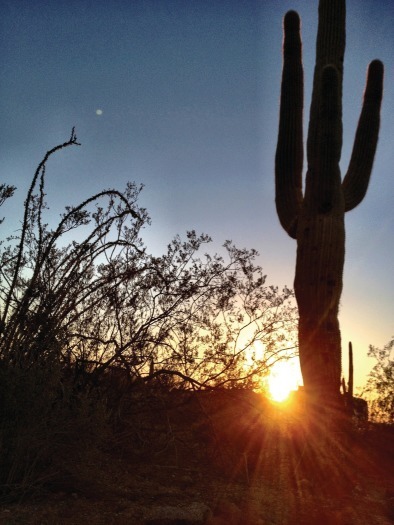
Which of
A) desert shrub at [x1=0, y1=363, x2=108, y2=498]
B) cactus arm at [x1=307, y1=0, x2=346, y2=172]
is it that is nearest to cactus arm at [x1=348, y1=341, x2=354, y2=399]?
cactus arm at [x1=307, y1=0, x2=346, y2=172]

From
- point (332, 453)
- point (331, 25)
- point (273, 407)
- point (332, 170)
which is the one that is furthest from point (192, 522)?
point (331, 25)

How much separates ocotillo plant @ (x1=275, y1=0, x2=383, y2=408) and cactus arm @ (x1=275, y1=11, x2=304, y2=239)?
16mm

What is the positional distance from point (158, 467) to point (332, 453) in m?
2.29

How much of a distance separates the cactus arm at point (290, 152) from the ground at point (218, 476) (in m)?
2.96

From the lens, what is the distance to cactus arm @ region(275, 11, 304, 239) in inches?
282

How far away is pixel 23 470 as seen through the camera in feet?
13.0

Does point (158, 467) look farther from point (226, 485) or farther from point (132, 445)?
point (226, 485)

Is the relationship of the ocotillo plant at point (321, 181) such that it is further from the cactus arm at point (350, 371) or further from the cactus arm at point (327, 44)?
the cactus arm at point (350, 371)

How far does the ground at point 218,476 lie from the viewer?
3.82 metres

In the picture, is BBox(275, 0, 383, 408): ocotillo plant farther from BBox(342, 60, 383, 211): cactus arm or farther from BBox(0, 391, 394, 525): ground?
BBox(0, 391, 394, 525): ground

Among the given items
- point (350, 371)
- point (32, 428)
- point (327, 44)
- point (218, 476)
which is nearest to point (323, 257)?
A: point (218, 476)

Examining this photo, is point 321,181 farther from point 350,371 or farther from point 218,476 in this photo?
point 350,371

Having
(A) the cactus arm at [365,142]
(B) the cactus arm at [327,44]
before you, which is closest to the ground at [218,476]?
(A) the cactus arm at [365,142]

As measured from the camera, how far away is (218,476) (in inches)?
217
